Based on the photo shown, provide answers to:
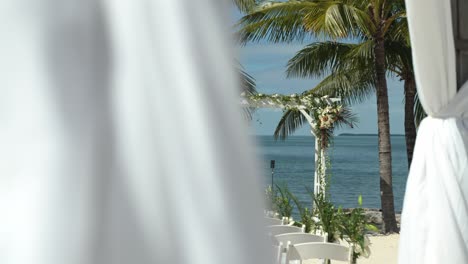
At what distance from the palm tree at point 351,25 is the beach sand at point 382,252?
4.54 feet

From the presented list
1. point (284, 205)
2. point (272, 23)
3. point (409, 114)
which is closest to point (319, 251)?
point (284, 205)

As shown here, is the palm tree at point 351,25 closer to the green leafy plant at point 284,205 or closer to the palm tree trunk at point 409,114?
the palm tree trunk at point 409,114

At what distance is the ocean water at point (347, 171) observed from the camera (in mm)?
33531

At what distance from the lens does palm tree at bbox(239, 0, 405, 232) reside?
10203mm

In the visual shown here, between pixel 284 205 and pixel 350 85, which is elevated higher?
pixel 350 85

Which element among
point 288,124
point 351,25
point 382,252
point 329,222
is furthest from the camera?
point 288,124

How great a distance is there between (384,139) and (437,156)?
7913 millimetres

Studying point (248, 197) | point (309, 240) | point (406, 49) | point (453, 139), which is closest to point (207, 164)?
point (248, 197)

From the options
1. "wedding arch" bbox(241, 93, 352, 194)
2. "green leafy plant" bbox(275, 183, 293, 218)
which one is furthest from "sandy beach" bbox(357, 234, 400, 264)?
"wedding arch" bbox(241, 93, 352, 194)

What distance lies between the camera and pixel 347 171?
41.2 meters

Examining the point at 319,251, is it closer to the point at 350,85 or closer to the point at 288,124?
the point at 350,85

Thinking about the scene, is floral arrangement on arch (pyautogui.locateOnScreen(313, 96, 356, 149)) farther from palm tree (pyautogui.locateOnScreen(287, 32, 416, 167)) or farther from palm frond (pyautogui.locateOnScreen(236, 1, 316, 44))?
palm frond (pyautogui.locateOnScreen(236, 1, 316, 44))

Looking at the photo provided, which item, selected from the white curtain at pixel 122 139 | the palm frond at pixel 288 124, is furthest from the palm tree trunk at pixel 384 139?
the white curtain at pixel 122 139

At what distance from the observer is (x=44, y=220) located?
41 centimetres
